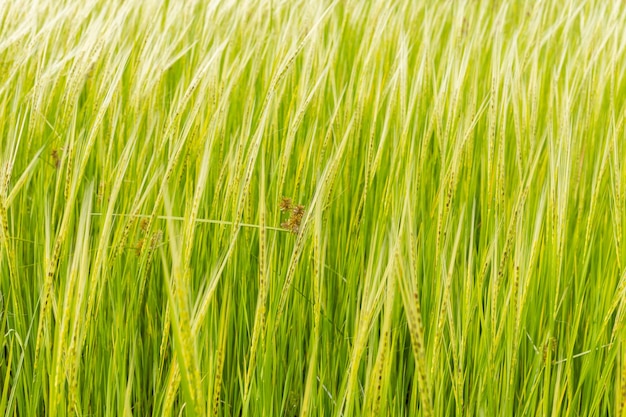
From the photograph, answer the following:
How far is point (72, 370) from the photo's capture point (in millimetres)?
887

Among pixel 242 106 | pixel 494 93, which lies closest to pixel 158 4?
pixel 242 106

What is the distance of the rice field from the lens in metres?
0.92

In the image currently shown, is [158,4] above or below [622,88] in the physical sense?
above

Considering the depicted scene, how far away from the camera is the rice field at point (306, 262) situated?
923 millimetres

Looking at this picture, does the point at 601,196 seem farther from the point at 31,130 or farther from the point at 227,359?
the point at 31,130

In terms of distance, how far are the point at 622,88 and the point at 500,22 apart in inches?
13.3

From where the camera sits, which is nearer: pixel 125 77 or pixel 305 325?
pixel 305 325

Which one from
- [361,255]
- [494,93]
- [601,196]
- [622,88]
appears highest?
[622,88]

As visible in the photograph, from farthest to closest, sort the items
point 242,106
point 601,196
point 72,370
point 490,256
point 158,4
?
point 158,4 < point 242,106 < point 601,196 < point 490,256 < point 72,370

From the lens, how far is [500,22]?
1765mm

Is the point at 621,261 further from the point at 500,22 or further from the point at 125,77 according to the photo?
the point at 125,77

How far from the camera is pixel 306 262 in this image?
3.74ft

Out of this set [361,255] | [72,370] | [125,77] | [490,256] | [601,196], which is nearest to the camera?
[72,370]

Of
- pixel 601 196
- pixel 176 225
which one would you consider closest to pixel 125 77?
pixel 176 225
